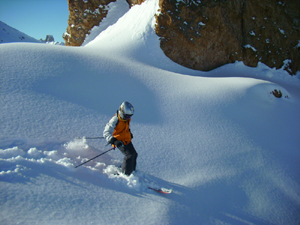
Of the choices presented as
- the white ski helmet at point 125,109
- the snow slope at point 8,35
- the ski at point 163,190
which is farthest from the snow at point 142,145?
the snow slope at point 8,35

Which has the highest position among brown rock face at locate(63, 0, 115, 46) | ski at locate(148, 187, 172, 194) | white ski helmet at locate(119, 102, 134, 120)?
brown rock face at locate(63, 0, 115, 46)

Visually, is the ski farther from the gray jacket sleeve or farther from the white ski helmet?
the white ski helmet

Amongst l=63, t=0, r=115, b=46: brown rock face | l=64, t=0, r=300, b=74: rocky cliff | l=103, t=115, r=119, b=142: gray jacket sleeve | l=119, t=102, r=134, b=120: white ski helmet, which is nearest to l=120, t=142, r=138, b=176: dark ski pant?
l=103, t=115, r=119, b=142: gray jacket sleeve

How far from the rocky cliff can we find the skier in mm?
7041

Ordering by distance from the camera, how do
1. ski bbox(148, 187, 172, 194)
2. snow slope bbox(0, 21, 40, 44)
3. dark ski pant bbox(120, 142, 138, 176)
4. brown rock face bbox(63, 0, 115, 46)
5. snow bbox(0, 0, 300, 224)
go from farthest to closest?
snow slope bbox(0, 21, 40, 44) → brown rock face bbox(63, 0, 115, 46) → dark ski pant bbox(120, 142, 138, 176) → ski bbox(148, 187, 172, 194) → snow bbox(0, 0, 300, 224)

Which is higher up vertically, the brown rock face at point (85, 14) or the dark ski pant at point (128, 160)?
the brown rock face at point (85, 14)

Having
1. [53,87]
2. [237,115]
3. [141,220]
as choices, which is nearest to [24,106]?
[53,87]

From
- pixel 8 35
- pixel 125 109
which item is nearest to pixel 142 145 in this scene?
pixel 125 109

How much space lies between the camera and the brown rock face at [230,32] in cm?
945

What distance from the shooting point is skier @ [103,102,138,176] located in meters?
3.04

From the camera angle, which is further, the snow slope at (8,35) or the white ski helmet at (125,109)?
the snow slope at (8,35)

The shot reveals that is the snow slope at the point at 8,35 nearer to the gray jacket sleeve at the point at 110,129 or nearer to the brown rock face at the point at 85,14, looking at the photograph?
the brown rock face at the point at 85,14

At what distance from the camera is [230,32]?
10242 mm

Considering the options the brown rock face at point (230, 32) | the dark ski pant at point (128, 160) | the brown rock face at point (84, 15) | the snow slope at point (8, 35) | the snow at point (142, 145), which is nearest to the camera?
the snow at point (142, 145)
